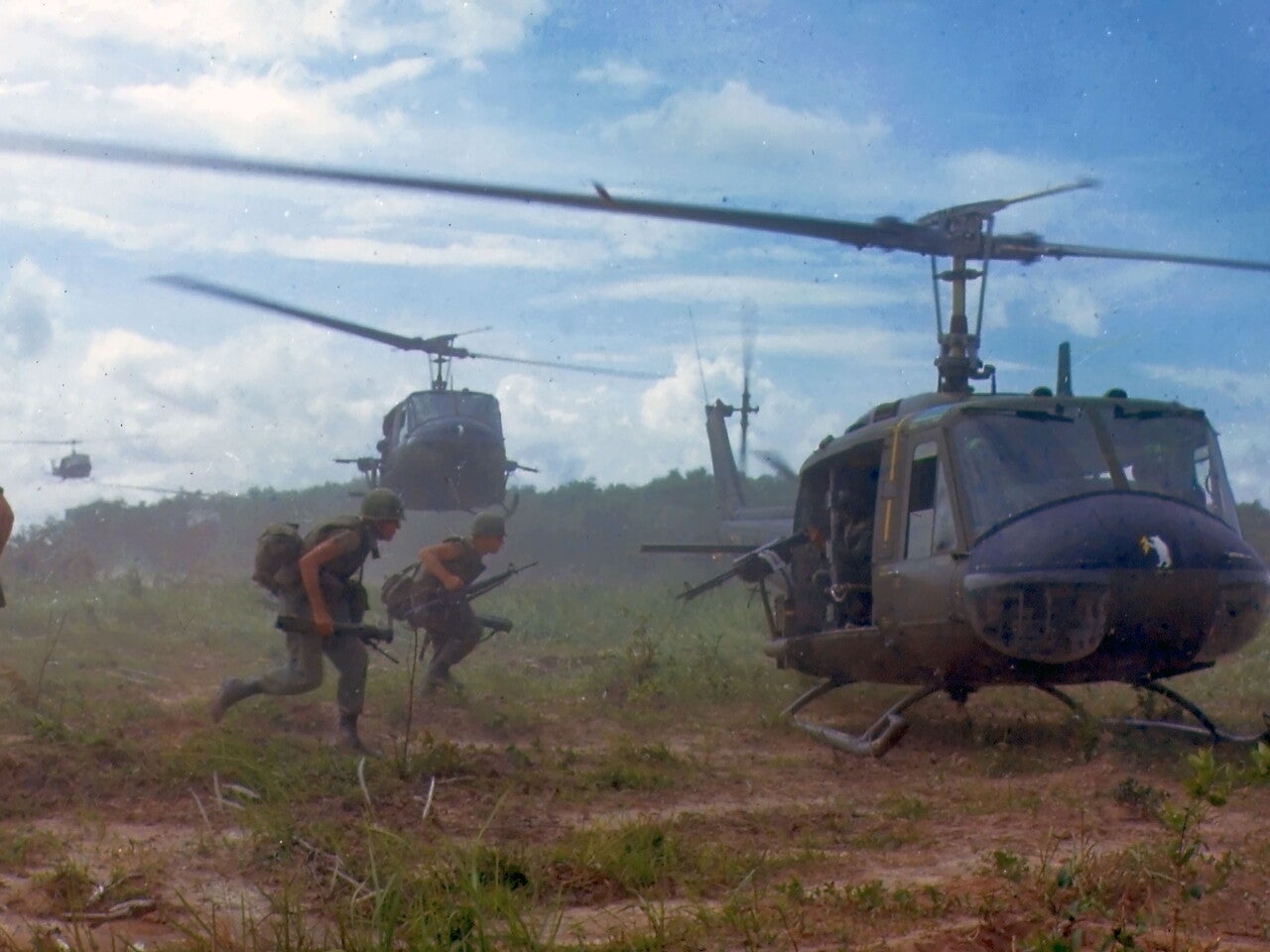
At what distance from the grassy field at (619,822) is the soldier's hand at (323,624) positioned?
2.23ft

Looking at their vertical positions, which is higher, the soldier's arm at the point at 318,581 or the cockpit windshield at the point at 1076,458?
the cockpit windshield at the point at 1076,458

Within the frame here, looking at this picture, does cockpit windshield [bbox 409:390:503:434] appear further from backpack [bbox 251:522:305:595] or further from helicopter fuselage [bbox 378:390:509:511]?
backpack [bbox 251:522:305:595]

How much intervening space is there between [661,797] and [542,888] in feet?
6.35

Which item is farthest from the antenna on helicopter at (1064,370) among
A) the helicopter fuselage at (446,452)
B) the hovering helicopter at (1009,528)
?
the helicopter fuselage at (446,452)

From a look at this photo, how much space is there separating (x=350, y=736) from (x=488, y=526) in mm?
2860

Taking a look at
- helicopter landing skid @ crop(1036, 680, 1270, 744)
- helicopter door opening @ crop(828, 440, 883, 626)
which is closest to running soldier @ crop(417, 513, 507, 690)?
helicopter door opening @ crop(828, 440, 883, 626)

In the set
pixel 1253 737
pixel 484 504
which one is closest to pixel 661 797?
pixel 1253 737

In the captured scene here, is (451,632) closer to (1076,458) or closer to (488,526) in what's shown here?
(488,526)

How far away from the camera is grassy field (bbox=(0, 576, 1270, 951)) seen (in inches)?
128

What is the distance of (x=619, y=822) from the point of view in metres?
4.85

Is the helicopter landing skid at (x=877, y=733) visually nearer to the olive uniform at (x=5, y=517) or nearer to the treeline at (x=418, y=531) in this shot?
the olive uniform at (x=5, y=517)

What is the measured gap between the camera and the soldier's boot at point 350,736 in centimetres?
691

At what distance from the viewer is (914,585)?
6746mm

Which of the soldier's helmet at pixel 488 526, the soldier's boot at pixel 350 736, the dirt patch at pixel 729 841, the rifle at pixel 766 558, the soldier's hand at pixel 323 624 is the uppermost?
the soldier's helmet at pixel 488 526
